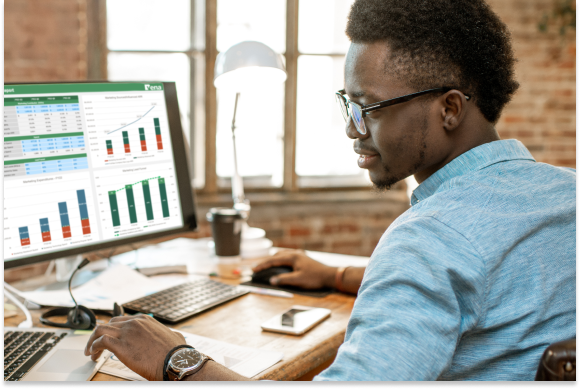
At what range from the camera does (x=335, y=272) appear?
1403 mm

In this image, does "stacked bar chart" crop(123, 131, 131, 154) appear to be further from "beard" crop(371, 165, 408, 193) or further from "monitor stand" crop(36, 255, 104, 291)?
"beard" crop(371, 165, 408, 193)

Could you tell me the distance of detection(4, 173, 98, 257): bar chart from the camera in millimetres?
1136

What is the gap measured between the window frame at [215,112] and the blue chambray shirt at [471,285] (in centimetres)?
239

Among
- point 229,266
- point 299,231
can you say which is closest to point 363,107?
point 229,266

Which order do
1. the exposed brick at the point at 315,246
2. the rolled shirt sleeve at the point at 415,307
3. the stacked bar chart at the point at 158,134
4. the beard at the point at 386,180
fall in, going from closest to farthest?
1. the rolled shirt sleeve at the point at 415,307
2. the beard at the point at 386,180
3. the stacked bar chart at the point at 158,134
4. the exposed brick at the point at 315,246

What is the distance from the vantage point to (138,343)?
88 centimetres

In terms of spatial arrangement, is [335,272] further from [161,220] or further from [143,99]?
[143,99]

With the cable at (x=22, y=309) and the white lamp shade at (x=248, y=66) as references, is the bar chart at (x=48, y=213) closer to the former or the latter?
the cable at (x=22, y=309)

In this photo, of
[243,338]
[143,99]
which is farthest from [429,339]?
[143,99]

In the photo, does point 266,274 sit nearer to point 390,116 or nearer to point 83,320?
point 83,320

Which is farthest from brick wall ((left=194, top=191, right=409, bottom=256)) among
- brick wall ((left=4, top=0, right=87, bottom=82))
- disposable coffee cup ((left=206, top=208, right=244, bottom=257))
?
disposable coffee cup ((left=206, top=208, right=244, bottom=257))

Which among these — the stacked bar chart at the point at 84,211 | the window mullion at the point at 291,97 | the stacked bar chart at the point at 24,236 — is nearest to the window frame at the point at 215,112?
the window mullion at the point at 291,97

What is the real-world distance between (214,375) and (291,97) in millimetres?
2551

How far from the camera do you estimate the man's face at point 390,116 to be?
86 centimetres
